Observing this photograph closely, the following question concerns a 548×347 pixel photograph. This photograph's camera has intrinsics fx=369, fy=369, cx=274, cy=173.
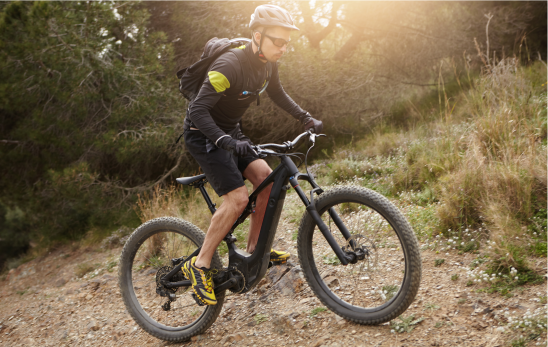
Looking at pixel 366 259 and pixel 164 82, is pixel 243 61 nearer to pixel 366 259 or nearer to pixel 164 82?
pixel 366 259

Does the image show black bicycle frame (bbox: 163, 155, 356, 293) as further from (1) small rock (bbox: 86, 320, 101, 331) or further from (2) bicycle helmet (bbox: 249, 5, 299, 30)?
(1) small rock (bbox: 86, 320, 101, 331)

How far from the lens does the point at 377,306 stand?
98.0 inches

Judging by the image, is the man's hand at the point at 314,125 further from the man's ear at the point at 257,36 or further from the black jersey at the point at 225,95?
the man's ear at the point at 257,36

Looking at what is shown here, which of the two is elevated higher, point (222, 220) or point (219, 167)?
point (219, 167)

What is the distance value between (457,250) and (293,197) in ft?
9.80

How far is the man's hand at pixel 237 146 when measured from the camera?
89.5 inches

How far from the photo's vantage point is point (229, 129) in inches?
117

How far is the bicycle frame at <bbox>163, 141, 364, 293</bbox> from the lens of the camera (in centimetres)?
243

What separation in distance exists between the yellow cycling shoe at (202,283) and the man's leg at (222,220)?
0.05 metres

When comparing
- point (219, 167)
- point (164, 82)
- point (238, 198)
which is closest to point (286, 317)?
point (238, 198)

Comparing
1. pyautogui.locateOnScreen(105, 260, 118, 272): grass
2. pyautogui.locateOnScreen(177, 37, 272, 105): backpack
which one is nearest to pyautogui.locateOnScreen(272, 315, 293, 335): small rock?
pyautogui.locateOnScreen(177, 37, 272, 105): backpack

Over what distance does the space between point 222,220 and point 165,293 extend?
910 mm

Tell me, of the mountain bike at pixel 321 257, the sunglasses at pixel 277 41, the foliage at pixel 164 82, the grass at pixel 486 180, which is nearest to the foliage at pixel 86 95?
the foliage at pixel 164 82

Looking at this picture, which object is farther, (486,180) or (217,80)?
(486,180)
